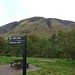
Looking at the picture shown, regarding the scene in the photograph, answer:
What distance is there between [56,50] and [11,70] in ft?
71.5

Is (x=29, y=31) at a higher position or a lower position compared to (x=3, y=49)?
higher

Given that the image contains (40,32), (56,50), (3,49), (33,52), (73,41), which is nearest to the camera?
(73,41)

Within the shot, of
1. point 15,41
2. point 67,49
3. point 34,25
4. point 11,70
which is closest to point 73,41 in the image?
point 67,49

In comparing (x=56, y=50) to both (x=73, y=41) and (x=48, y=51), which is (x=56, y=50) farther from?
(x=73, y=41)

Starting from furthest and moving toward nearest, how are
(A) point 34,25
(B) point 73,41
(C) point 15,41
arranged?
1. (A) point 34,25
2. (B) point 73,41
3. (C) point 15,41

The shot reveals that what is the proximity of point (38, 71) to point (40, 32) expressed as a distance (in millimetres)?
137506

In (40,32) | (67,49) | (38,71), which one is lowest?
(38,71)

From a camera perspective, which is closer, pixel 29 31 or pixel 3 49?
pixel 3 49

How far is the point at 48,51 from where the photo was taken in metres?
39.0

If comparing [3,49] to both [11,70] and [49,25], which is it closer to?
[11,70]

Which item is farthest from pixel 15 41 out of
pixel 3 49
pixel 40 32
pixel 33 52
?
pixel 40 32

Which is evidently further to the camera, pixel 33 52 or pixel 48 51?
pixel 33 52

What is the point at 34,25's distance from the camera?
171750 millimetres

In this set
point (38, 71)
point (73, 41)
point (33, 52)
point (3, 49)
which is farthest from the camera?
point (3, 49)
